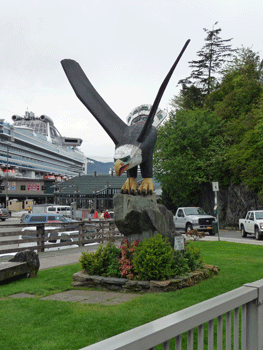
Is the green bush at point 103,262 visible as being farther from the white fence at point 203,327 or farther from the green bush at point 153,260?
the white fence at point 203,327

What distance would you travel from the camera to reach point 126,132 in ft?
29.6

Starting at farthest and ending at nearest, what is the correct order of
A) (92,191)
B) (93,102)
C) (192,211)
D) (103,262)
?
(92,191), (192,211), (93,102), (103,262)

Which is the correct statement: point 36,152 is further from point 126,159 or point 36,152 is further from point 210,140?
point 126,159

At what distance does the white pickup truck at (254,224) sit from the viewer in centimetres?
1989

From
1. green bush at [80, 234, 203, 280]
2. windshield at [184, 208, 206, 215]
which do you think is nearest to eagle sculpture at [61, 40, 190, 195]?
green bush at [80, 234, 203, 280]

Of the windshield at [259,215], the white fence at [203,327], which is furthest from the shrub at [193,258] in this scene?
the windshield at [259,215]

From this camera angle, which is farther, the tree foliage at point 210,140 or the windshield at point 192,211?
the tree foliage at point 210,140

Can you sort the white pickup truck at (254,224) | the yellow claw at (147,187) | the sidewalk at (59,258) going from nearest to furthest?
the yellow claw at (147,187), the sidewalk at (59,258), the white pickup truck at (254,224)

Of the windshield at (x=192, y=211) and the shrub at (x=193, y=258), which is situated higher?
the windshield at (x=192, y=211)

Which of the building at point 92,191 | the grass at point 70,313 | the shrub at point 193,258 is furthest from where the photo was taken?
the building at point 92,191

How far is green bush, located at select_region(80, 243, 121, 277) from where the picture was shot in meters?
8.08

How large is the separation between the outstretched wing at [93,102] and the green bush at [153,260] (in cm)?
274

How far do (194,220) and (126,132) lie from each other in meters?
15.3

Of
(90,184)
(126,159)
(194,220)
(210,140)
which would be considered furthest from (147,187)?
(90,184)
